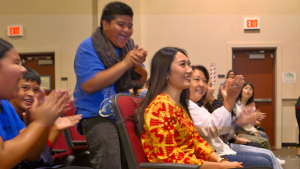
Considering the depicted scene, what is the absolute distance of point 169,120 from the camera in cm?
84

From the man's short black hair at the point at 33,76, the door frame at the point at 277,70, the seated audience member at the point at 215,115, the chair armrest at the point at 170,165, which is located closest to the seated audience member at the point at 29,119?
the man's short black hair at the point at 33,76

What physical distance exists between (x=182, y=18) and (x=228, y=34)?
235mm

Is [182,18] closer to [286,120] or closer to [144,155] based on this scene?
[144,155]

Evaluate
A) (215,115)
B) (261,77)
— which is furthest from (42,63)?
(261,77)

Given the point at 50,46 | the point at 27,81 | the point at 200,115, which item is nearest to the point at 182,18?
the point at 200,115

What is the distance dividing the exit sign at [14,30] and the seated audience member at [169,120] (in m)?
0.47

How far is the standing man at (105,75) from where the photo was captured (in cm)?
83

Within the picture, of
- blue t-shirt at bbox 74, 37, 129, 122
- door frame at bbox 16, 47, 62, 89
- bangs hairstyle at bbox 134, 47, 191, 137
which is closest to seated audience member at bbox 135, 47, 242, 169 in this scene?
bangs hairstyle at bbox 134, 47, 191, 137

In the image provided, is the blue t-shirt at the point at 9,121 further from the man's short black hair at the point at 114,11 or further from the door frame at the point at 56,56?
the man's short black hair at the point at 114,11

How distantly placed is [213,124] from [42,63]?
2.42 feet

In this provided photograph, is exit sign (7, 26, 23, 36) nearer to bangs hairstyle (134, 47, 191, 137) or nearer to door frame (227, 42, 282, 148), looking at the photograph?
bangs hairstyle (134, 47, 191, 137)

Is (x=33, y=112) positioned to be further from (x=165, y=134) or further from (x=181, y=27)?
(x=181, y=27)

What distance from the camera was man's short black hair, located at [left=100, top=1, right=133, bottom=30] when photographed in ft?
2.90

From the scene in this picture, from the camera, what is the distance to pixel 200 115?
1.14m
